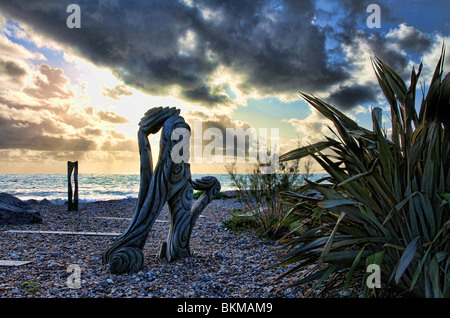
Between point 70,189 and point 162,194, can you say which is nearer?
point 162,194

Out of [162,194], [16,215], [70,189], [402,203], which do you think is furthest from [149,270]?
[70,189]

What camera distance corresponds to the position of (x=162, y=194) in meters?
4.00

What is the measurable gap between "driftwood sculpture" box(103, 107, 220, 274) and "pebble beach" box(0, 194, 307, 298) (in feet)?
0.73

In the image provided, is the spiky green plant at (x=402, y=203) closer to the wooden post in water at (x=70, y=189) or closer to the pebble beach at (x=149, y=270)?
the pebble beach at (x=149, y=270)

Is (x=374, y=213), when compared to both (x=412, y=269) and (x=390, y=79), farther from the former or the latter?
(x=390, y=79)

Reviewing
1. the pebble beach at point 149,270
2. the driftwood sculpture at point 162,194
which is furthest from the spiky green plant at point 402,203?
the driftwood sculpture at point 162,194

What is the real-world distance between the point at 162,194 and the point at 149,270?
975mm

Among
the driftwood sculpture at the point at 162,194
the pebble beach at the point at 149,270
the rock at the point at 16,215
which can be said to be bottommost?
the pebble beach at the point at 149,270

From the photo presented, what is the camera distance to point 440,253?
235 cm

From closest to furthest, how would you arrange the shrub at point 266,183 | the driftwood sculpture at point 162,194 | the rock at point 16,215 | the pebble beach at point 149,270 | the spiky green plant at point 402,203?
the spiky green plant at point 402,203 < the pebble beach at point 149,270 < the driftwood sculpture at point 162,194 < the shrub at point 266,183 < the rock at point 16,215

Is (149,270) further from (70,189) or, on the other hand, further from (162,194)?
(70,189)

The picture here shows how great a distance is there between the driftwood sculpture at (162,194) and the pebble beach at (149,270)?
0.22 m

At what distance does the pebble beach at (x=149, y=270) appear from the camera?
317 cm

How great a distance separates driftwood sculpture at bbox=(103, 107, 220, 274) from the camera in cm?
391
